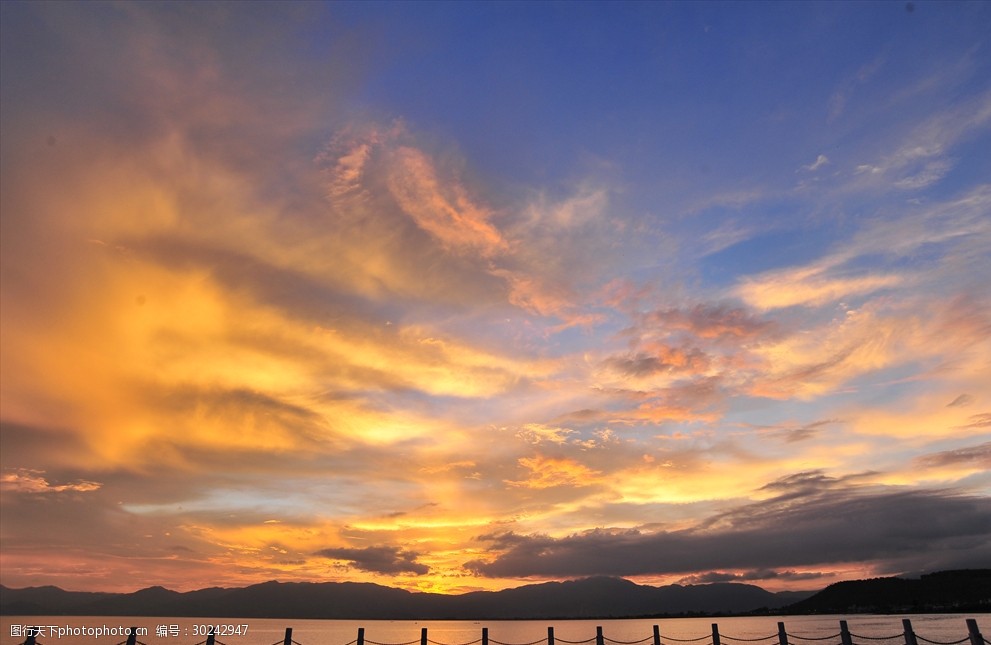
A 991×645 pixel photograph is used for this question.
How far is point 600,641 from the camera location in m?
31.6

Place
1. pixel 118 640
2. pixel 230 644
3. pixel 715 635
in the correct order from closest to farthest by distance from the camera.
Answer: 1. pixel 715 635
2. pixel 230 644
3. pixel 118 640

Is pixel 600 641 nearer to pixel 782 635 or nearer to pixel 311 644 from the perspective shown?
pixel 782 635

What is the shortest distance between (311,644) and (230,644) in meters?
18.9

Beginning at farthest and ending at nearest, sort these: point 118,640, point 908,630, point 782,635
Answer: point 118,640, point 782,635, point 908,630

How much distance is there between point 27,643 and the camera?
2720 centimetres

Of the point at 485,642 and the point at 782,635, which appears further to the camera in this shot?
the point at 485,642

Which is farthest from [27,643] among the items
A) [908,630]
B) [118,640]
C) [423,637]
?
[118,640]

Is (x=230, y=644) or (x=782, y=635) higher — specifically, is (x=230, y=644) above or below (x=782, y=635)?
below

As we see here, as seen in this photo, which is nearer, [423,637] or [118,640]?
[423,637]

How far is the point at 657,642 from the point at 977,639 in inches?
569

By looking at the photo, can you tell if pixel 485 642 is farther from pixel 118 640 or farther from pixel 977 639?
pixel 118 640

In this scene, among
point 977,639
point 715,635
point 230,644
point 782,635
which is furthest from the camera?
point 230,644

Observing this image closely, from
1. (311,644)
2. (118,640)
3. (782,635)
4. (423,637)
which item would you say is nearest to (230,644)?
(311,644)

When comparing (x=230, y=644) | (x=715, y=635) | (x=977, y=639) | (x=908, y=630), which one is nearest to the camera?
(x=977, y=639)
